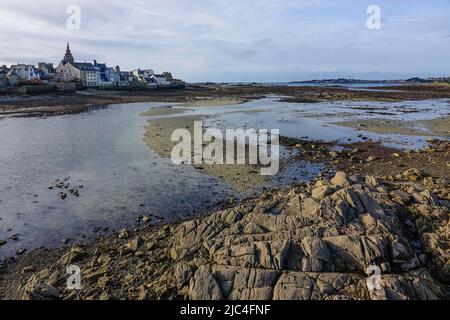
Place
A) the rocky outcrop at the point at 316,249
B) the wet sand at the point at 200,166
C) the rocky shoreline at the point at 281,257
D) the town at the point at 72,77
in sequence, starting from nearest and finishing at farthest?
the rocky outcrop at the point at 316,249
the rocky shoreline at the point at 281,257
the wet sand at the point at 200,166
the town at the point at 72,77

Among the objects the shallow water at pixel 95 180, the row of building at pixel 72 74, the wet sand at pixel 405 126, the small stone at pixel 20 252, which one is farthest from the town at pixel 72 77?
the small stone at pixel 20 252

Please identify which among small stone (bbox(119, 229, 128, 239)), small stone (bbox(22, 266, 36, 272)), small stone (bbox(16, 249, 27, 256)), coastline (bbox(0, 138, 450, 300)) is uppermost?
coastline (bbox(0, 138, 450, 300))

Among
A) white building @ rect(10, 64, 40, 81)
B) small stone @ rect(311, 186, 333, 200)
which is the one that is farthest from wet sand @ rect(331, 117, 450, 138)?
white building @ rect(10, 64, 40, 81)

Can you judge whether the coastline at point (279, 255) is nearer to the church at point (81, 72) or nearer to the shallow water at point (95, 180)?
the shallow water at point (95, 180)

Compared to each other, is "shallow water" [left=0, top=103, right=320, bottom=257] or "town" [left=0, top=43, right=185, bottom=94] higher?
"town" [left=0, top=43, right=185, bottom=94]

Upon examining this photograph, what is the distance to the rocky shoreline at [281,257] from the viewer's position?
9742 mm

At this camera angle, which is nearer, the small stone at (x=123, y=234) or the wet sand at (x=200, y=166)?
the small stone at (x=123, y=234)

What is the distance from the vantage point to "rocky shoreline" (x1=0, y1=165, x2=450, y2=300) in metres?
9.74

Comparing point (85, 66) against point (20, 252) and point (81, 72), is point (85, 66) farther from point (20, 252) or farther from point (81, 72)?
point (20, 252)

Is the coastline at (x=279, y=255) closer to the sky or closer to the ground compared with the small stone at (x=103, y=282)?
closer to the sky

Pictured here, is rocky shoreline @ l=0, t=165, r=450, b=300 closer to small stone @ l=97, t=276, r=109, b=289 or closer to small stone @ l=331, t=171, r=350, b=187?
small stone @ l=97, t=276, r=109, b=289

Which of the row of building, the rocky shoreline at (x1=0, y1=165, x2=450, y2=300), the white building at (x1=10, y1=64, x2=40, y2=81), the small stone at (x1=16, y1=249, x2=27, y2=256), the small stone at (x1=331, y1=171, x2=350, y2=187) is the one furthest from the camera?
the white building at (x1=10, y1=64, x2=40, y2=81)
